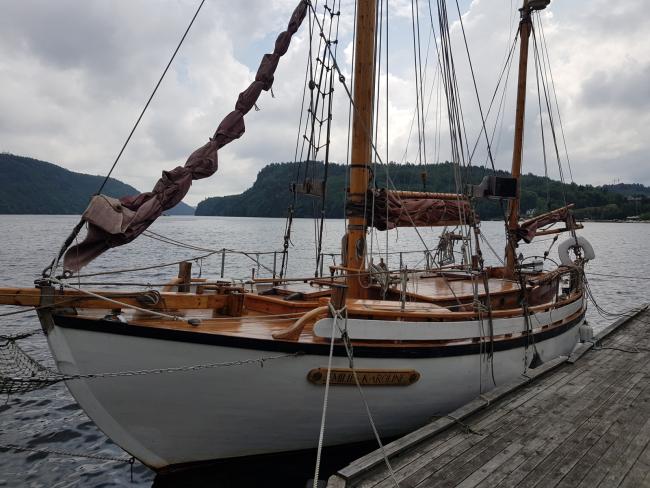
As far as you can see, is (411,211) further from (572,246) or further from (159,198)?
(572,246)

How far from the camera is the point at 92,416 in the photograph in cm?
560

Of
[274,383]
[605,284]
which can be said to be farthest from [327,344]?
[605,284]

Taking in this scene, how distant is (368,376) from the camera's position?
6.17 m

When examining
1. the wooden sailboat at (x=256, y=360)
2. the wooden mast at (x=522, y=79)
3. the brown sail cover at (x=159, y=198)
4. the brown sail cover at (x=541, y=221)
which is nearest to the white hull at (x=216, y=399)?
the wooden sailboat at (x=256, y=360)

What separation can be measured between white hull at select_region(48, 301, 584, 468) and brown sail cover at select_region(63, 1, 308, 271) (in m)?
1.08

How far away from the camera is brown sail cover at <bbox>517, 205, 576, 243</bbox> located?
1337cm

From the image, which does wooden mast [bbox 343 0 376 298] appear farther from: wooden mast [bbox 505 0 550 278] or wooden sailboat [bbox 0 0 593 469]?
wooden mast [bbox 505 0 550 278]

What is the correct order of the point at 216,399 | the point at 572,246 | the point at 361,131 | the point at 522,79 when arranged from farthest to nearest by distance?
the point at 522,79
the point at 572,246
the point at 361,131
the point at 216,399

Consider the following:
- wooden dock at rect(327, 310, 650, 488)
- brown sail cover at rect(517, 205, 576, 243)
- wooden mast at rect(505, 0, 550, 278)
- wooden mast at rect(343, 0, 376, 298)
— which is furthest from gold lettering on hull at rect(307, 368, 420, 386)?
wooden mast at rect(505, 0, 550, 278)

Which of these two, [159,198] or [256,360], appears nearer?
[256,360]

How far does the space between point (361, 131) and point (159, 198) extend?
440 centimetres

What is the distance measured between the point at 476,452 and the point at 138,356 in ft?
13.9

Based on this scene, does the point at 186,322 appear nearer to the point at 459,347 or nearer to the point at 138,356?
the point at 138,356

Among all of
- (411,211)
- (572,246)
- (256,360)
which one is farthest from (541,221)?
(256,360)
